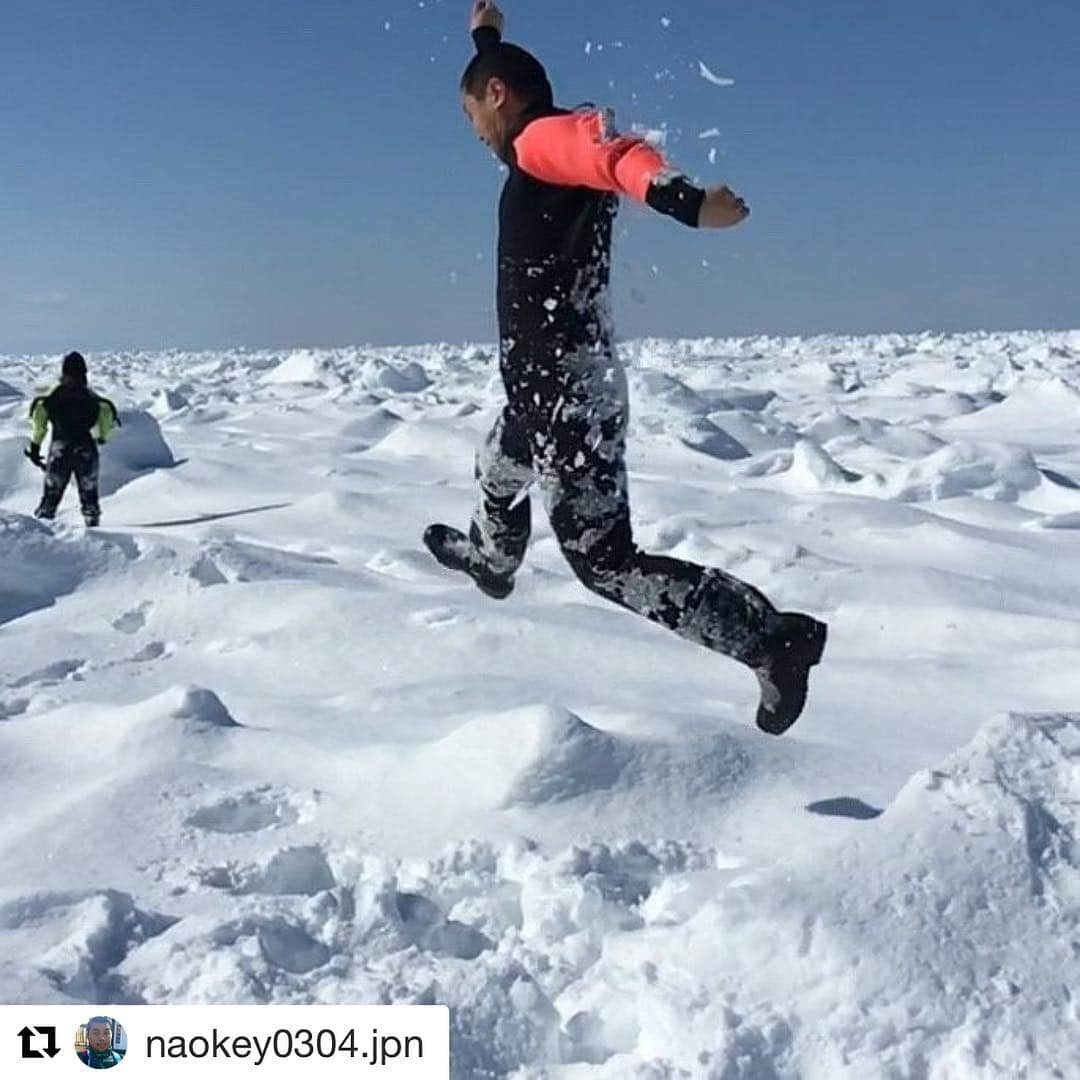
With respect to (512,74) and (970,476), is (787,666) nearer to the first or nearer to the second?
(512,74)

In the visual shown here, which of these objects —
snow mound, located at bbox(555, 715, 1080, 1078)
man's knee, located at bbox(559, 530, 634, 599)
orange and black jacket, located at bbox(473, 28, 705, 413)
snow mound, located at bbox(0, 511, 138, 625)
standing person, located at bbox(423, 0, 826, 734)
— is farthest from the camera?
snow mound, located at bbox(0, 511, 138, 625)

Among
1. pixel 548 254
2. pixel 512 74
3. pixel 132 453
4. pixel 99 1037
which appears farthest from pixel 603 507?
pixel 132 453

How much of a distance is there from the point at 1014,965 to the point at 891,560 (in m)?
3.59

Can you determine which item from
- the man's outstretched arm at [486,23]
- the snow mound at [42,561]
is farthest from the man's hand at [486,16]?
the snow mound at [42,561]

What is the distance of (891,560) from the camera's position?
17.3ft

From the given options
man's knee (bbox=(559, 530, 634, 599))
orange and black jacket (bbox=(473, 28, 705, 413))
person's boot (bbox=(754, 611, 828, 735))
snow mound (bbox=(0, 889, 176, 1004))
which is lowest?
snow mound (bbox=(0, 889, 176, 1004))

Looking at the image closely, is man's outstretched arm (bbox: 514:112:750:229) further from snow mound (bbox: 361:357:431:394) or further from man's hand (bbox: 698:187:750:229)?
snow mound (bbox: 361:357:431:394)

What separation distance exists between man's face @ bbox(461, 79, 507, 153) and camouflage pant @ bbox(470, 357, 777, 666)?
456 mm

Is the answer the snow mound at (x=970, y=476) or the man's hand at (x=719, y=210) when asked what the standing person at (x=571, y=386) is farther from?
the snow mound at (x=970, y=476)

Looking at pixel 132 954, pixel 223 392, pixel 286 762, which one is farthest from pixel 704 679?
pixel 223 392

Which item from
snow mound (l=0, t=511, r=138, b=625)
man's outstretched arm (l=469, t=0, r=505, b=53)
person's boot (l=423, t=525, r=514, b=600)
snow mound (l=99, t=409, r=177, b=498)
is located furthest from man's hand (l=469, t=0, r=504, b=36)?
snow mound (l=99, t=409, r=177, b=498)

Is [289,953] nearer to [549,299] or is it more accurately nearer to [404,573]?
[549,299]

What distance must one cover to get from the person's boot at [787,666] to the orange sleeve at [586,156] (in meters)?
0.93

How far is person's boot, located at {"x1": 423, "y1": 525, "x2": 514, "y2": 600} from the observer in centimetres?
283
